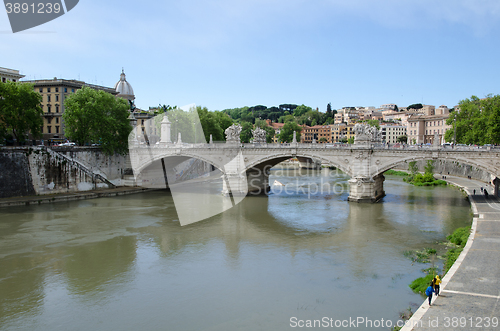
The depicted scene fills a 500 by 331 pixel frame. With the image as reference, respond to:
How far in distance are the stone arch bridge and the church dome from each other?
27448 millimetres

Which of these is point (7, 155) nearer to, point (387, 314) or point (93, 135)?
point (93, 135)

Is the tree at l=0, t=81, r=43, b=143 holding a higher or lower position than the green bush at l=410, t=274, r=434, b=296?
higher

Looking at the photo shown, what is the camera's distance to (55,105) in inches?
1902

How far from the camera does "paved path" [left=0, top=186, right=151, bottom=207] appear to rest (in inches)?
1135

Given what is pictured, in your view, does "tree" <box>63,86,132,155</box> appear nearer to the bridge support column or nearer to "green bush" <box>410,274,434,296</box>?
the bridge support column

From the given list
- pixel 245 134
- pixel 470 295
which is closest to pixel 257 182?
pixel 470 295

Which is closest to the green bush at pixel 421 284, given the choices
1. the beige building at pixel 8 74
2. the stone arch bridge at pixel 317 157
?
the stone arch bridge at pixel 317 157

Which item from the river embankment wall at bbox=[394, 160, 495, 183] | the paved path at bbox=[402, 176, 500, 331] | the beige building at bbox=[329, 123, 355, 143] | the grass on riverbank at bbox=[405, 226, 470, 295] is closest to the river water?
the grass on riverbank at bbox=[405, 226, 470, 295]

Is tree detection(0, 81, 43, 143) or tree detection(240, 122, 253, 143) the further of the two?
tree detection(240, 122, 253, 143)

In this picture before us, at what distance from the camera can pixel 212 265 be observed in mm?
16234

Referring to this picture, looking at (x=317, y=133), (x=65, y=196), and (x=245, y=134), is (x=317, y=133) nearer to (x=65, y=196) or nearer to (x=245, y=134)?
(x=245, y=134)

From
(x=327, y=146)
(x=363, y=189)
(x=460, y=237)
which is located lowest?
(x=460, y=237)

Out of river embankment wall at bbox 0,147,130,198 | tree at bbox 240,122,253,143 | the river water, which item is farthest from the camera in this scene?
tree at bbox 240,122,253,143

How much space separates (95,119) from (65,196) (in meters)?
8.93
